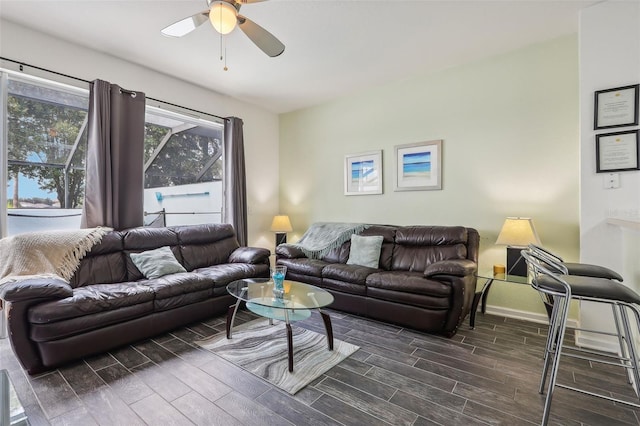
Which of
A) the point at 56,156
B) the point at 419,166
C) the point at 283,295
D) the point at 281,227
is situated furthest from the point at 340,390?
the point at 56,156

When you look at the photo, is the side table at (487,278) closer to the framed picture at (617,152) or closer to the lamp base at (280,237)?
the framed picture at (617,152)

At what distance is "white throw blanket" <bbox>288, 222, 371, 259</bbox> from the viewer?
13.0 ft

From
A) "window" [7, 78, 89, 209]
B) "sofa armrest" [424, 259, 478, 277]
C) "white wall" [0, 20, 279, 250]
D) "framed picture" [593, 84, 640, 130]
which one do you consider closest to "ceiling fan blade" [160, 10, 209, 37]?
"white wall" [0, 20, 279, 250]

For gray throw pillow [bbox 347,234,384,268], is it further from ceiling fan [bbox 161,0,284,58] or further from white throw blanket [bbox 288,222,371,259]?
ceiling fan [bbox 161,0,284,58]

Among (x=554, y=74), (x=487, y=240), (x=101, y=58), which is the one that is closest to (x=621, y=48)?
(x=554, y=74)

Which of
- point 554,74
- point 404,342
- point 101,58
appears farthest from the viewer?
point 101,58

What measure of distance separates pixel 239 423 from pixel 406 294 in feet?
5.84

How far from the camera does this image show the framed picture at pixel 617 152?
7.77 feet

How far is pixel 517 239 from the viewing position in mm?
2895

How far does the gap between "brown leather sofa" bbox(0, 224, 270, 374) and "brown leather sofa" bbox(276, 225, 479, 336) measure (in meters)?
0.84

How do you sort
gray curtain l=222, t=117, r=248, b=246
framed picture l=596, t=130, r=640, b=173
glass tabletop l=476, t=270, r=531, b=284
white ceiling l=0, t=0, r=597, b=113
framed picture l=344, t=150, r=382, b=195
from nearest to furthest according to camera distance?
framed picture l=596, t=130, r=640, b=173, white ceiling l=0, t=0, r=597, b=113, glass tabletop l=476, t=270, r=531, b=284, framed picture l=344, t=150, r=382, b=195, gray curtain l=222, t=117, r=248, b=246

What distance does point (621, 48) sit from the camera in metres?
2.42

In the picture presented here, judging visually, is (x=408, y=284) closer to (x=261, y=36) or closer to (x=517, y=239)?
(x=517, y=239)

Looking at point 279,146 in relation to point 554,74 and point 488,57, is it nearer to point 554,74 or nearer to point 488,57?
point 488,57
